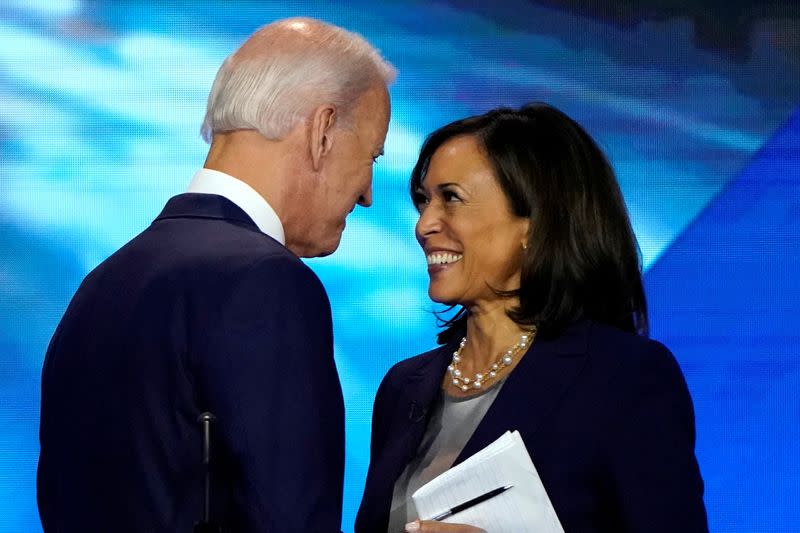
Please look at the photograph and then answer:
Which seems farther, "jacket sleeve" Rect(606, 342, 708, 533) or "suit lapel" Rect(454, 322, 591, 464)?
"suit lapel" Rect(454, 322, 591, 464)

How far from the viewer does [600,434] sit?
2066 millimetres

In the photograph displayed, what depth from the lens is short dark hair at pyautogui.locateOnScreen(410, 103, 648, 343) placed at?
7.56 feet

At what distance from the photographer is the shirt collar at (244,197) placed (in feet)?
5.67

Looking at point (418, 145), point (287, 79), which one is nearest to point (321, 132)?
point (287, 79)

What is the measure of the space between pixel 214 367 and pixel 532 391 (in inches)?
31.1

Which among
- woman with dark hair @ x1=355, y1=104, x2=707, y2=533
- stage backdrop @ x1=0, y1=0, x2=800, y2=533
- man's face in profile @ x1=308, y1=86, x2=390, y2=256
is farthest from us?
stage backdrop @ x1=0, y1=0, x2=800, y2=533

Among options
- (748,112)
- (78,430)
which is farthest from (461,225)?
(748,112)

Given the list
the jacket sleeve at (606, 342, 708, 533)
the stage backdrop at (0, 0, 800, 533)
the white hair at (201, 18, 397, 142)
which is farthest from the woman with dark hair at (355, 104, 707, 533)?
the stage backdrop at (0, 0, 800, 533)

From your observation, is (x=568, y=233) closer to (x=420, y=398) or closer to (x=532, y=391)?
(x=532, y=391)

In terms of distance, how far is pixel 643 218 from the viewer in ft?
13.0

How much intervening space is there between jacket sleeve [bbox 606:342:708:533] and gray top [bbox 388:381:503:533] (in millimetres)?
288

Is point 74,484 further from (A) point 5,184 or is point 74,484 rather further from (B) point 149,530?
(A) point 5,184

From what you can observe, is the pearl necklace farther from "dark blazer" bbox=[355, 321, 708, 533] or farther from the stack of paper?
the stack of paper

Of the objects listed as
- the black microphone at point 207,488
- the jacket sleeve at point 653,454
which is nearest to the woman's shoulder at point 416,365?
the jacket sleeve at point 653,454
